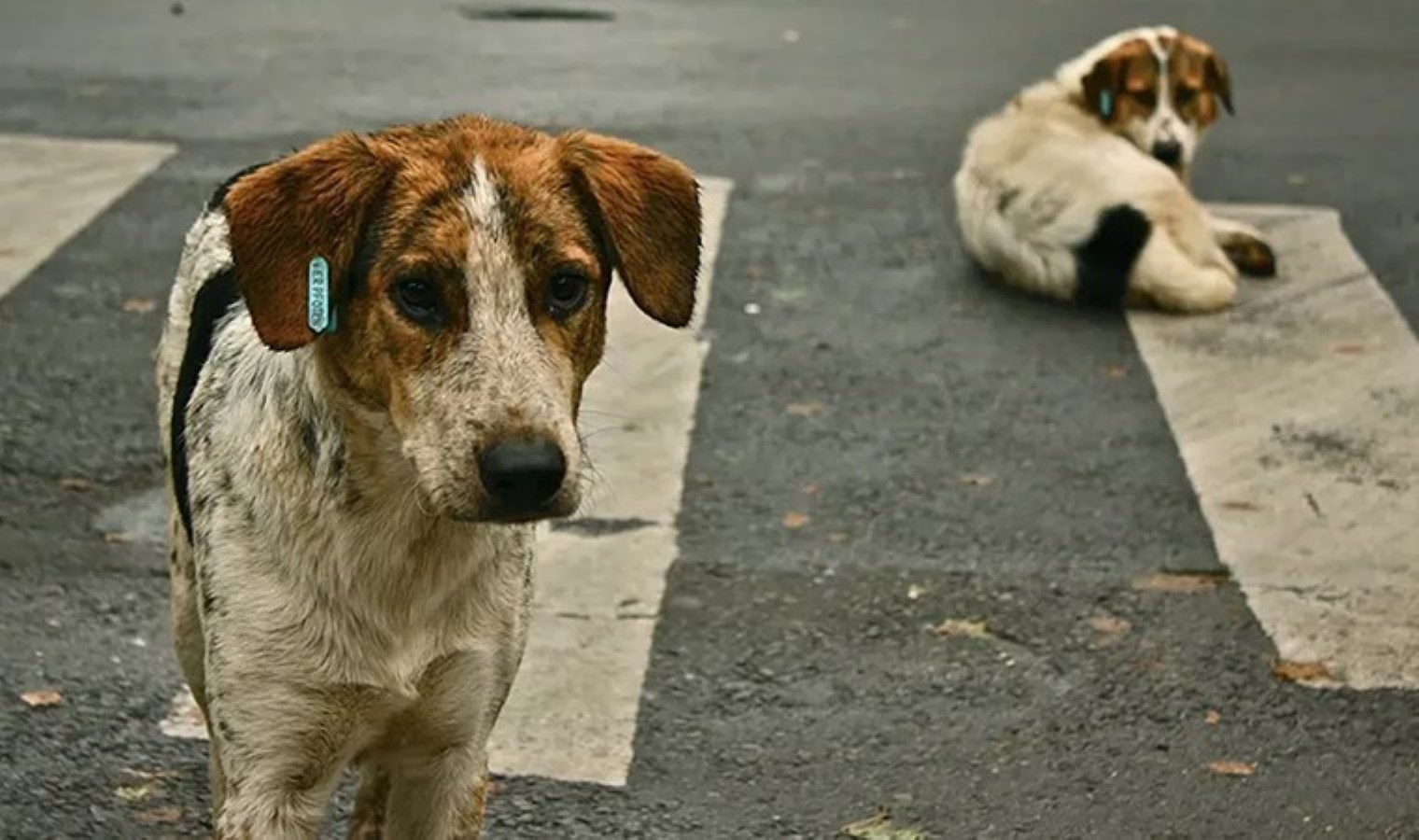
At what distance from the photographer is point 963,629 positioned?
692 centimetres

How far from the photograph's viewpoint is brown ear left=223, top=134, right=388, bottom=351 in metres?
4.18

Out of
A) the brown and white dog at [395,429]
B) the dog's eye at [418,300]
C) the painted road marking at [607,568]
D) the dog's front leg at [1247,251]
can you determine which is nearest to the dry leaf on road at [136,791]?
the painted road marking at [607,568]

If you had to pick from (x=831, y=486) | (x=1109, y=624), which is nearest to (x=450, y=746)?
(x=1109, y=624)

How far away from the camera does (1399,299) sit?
10141mm

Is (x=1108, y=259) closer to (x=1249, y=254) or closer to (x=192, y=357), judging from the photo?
(x=1249, y=254)

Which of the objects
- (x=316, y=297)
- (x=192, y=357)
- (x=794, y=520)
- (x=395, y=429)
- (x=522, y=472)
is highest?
(x=316, y=297)

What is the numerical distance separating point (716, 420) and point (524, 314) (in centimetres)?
443

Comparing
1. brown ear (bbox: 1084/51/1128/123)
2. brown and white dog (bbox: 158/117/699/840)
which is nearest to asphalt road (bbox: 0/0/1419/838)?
brown ear (bbox: 1084/51/1128/123)

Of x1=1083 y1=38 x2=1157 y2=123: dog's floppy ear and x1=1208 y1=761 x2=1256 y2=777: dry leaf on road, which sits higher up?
x1=1208 y1=761 x2=1256 y2=777: dry leaf on road

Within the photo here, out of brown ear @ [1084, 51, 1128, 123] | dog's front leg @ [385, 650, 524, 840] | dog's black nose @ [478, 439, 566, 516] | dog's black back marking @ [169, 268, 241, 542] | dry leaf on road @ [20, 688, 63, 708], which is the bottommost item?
brown ear @ [1084, 51, 1128, 123]

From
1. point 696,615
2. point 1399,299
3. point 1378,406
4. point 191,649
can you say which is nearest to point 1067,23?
point 1399,299

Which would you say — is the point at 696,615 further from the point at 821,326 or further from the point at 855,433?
the point at 821,326

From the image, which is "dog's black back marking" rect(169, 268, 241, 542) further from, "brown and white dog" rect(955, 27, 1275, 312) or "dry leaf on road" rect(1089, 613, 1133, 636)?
"brown and white dog" rect(955, 27, 1275, 312)

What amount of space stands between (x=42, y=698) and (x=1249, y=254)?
18.7 feet
